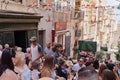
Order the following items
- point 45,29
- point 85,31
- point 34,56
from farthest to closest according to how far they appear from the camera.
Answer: point 85,31, point 45,29, point 34,56

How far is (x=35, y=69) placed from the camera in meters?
8.38

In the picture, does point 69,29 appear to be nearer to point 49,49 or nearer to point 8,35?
point 8,35

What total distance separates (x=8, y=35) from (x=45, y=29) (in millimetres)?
7817

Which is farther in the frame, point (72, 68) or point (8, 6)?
point (8, 6)

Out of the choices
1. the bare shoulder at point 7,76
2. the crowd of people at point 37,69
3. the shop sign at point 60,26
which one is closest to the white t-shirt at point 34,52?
the crowd of people at point 37,69

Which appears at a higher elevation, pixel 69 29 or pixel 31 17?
pixel 31 17

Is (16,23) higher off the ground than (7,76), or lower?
lower

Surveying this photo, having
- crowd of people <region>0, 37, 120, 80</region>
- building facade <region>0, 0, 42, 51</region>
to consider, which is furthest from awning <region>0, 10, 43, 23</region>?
crowd of people <region>0, 37, 120, 80</region>

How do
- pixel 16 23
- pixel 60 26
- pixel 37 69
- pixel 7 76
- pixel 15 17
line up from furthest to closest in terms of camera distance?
1. pixel 60 26
2. pixel 16 23
3. pixel 15 17
4. pixel 37 69
5. pixel 7 76

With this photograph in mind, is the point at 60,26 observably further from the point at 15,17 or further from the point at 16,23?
the point at 15,17

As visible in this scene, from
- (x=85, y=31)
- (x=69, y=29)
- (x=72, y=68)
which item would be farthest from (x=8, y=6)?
(x=85, y=31)

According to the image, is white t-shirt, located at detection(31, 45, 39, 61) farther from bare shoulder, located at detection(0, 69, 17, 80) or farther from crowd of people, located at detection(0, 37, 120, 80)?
bare shoulder, located at detection(0, 69, 17, 80)

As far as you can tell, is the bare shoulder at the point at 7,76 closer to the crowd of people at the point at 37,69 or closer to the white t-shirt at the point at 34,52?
the crowd of people at the point at 37,69

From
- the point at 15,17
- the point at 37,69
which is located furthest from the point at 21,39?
the point at 37,69
